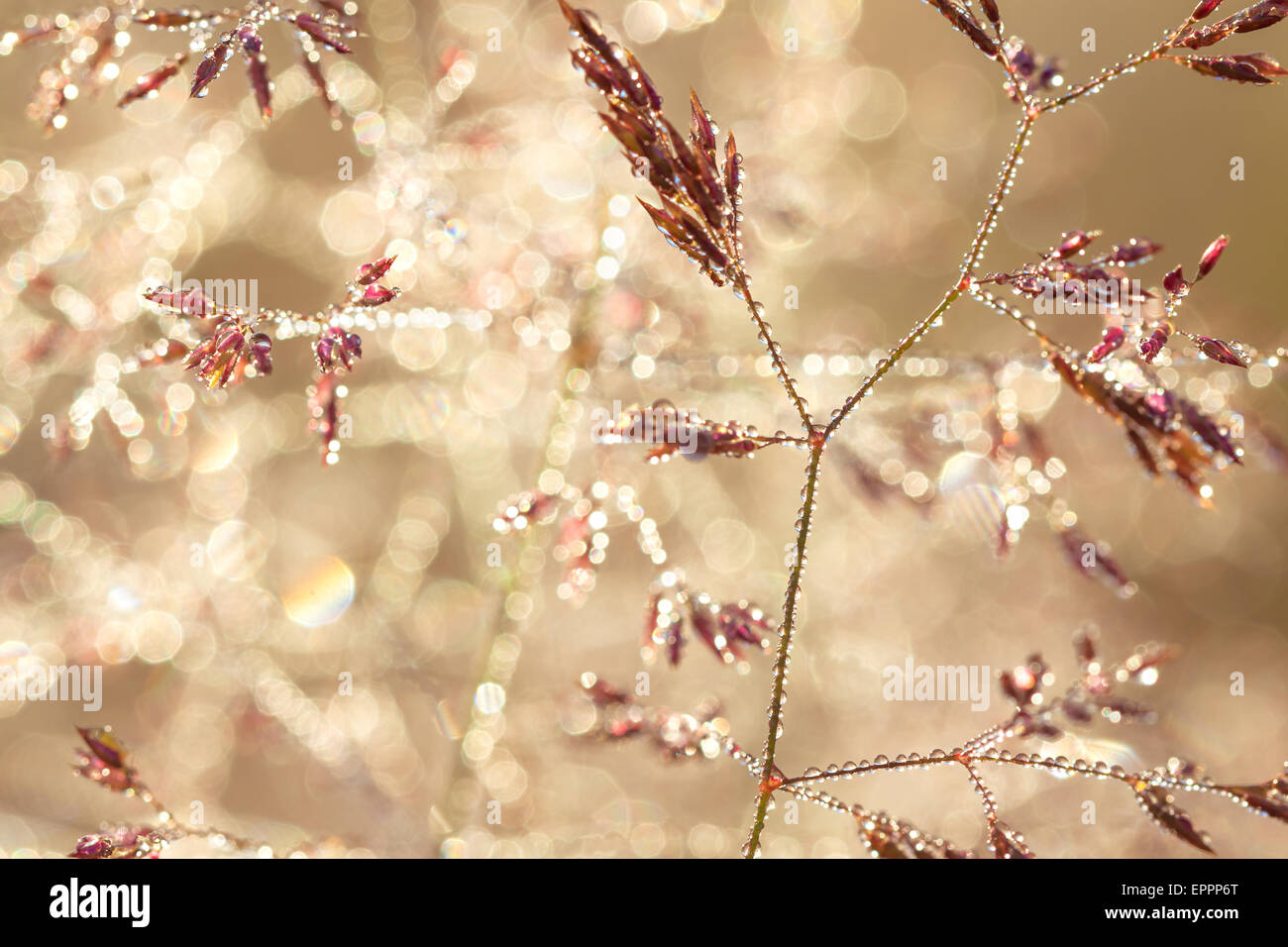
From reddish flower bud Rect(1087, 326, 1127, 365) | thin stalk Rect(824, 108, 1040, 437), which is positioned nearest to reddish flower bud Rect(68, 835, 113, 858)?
thin stalk Rect(824, 108, 1040, 437)

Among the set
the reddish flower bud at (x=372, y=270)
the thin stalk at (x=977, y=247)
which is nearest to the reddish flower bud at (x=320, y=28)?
the reddish flower bud at (x=372, y=270)

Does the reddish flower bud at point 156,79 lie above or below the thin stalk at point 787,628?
above

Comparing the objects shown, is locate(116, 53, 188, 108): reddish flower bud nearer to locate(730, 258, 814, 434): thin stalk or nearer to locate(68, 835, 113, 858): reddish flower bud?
locate(730, 258, 814, 434): thin stalk

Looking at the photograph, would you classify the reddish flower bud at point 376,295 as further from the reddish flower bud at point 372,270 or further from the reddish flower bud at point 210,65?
the reddish flower bud at point 210,65

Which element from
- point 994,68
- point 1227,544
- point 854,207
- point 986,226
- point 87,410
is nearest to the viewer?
point 986,226

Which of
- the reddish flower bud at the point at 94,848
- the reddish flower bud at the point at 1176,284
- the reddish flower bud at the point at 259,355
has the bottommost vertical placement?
the reddish flower bud at the point at 94,848

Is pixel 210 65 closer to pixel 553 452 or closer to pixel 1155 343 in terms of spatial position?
pixel 553 452
